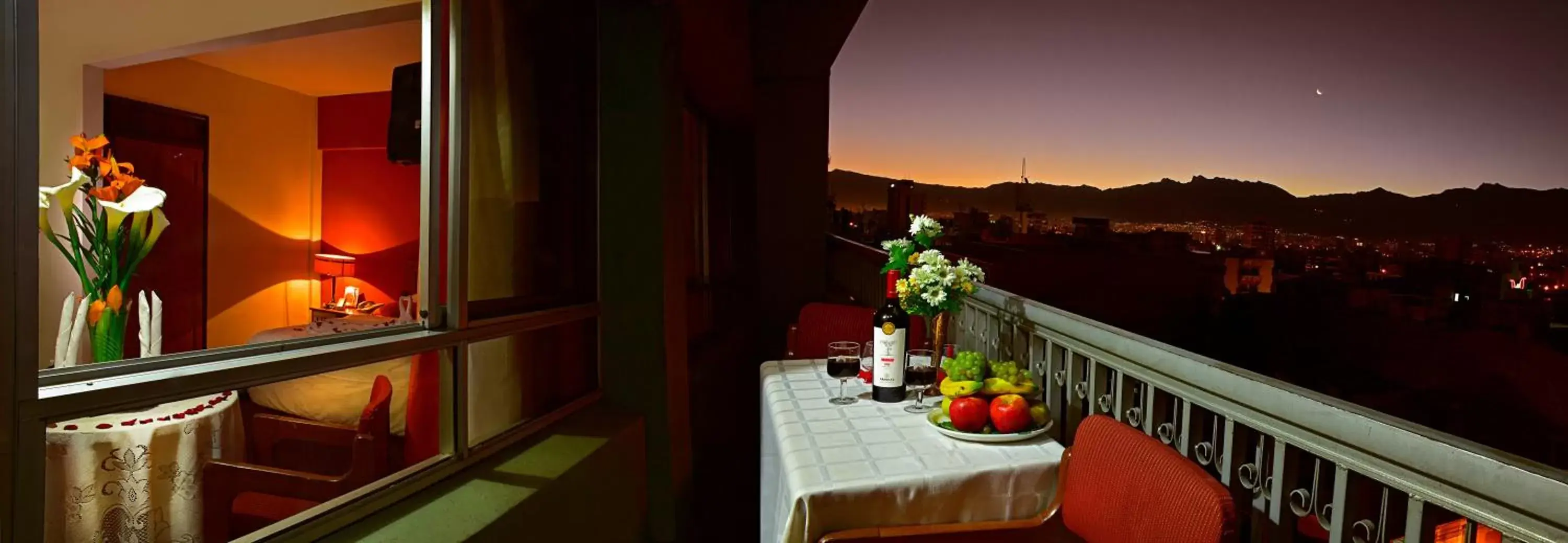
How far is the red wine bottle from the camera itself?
6.75 ft

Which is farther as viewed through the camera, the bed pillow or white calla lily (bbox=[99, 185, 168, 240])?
the bed pillow

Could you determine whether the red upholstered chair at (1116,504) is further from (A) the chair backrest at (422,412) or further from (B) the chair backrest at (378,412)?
(B) the chair backrest at (378,412)

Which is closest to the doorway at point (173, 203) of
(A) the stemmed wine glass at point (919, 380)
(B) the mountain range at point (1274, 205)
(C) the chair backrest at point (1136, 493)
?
(A) the stemmed wine glass at point (919, 380)

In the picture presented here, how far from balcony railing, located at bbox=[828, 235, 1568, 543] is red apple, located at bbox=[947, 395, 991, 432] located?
0.95 feet

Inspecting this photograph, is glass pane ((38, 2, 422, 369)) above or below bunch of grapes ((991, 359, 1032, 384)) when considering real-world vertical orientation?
above

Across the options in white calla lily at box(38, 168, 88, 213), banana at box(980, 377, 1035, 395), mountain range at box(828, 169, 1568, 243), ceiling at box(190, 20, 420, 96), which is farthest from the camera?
mountain range at box(828, 169, 1568, 243)

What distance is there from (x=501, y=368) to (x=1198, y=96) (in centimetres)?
1468

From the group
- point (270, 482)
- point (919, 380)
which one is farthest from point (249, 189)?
point (919, 380)

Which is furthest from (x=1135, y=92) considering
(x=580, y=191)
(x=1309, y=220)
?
(x=580, y=191)

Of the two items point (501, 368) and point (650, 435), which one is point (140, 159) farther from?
point (650, 435)

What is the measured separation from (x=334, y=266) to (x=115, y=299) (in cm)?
264

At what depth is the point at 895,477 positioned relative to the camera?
61.6 inches

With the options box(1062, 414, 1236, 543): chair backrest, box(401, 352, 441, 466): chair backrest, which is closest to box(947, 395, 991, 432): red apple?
box(1062, 414, 1236, 543): chair backrest

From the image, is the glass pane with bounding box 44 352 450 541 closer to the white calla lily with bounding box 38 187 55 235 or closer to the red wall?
the white calla lily with bounding box 38 187 55 235
